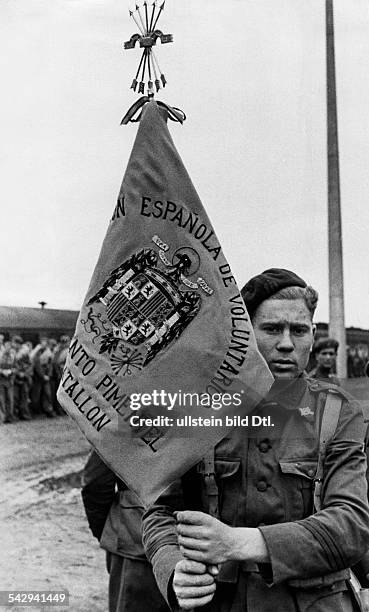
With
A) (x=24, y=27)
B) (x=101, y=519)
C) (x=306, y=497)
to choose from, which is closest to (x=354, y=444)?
(x=306, y=497)

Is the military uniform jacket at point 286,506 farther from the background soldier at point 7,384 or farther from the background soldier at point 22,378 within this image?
the background soldier at point 7,384

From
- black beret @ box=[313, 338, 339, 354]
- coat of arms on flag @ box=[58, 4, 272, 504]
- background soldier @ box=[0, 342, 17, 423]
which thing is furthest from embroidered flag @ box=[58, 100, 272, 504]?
background soldier @ box=[0, 342, 17, 423]

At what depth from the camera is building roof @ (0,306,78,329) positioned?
184 inches

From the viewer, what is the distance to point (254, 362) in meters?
1.36

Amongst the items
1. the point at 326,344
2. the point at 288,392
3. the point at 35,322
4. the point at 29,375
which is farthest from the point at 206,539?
the point at 29,375

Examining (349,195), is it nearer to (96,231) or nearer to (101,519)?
(96,231)

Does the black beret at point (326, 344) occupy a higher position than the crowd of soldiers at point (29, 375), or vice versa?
the black beret at point (326, 344)

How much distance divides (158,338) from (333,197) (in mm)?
1949

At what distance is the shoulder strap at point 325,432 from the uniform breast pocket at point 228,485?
13cm

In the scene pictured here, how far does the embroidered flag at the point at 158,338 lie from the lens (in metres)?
1.37

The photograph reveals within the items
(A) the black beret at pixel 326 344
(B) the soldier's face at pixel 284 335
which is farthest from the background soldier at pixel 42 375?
(B) the soldier's face at pixel 284 335

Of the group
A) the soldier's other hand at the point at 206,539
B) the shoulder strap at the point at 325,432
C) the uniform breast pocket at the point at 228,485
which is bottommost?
the soldier's other hand at the point at 206,539

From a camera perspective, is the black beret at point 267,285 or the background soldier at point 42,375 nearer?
the black beret at point 267,285

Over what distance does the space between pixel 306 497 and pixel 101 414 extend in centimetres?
40
